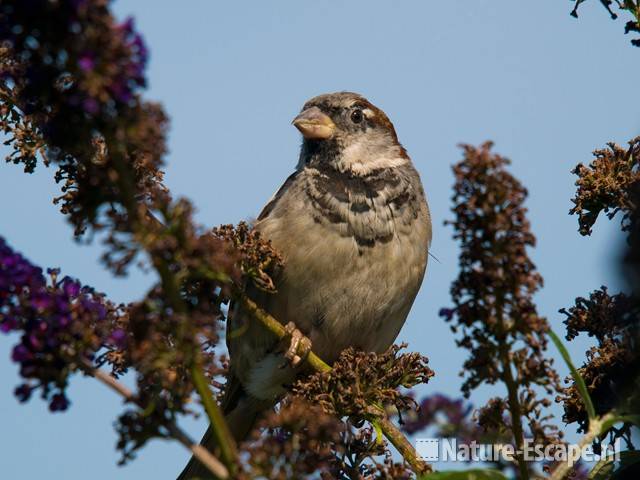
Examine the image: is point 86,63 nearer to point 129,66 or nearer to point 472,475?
point 129,66

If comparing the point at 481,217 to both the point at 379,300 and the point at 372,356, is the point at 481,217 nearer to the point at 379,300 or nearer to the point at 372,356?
the point at 372,356

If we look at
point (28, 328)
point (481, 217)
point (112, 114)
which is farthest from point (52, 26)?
point (481, 217)

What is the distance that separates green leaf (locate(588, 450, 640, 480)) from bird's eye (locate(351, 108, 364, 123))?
297 centimetres

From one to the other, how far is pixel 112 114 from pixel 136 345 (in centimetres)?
35

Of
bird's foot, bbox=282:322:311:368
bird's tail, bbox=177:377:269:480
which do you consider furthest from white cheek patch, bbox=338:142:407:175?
bird's tail, bbox=177:377:269:480

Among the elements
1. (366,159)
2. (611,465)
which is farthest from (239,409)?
(611,465)

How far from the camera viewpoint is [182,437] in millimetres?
1395

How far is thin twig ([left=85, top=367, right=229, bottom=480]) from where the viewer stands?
130 cm

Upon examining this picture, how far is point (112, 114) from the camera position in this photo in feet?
4.21

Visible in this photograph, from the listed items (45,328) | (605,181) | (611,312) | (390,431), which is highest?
(605,181)

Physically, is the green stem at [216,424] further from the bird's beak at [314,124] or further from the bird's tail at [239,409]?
the bird's tail at [239,409]

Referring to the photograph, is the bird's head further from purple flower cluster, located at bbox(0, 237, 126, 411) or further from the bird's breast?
purple flower cluster, located at bbox(0, 237, 126, 411)

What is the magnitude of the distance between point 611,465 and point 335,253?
2169 mm

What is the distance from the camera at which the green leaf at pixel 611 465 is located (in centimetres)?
186
